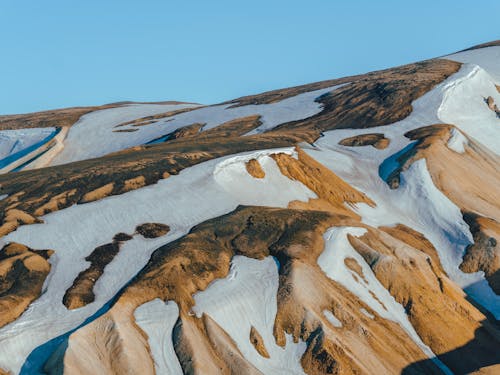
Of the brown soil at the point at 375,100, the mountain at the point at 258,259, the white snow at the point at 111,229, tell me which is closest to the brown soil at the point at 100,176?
the mountain at the point at 258,259

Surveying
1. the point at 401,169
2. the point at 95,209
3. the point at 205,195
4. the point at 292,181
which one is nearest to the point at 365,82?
the point at 401,169

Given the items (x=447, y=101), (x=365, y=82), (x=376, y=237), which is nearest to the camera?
(x=376, y=237)

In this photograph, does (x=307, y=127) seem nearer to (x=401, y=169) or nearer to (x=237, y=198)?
(x=401, y=169)

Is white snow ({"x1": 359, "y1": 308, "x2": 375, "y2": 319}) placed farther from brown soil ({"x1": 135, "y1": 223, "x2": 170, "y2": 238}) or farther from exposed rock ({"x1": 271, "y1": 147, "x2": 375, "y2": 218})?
exposed rock ({"x1": 271, "y1": 147, "x2": 375, "y2": 218})

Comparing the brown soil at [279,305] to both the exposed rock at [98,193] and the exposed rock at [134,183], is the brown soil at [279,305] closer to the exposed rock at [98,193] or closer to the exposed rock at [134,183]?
the exposed rock at [134,183]

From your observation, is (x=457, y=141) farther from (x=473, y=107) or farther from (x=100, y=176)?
(x=100, y=176)

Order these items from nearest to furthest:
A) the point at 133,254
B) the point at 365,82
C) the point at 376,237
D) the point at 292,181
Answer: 1. the point at 133,254
2. the point at 376,237
3. the point at 292,181
4. the point at 365,82
